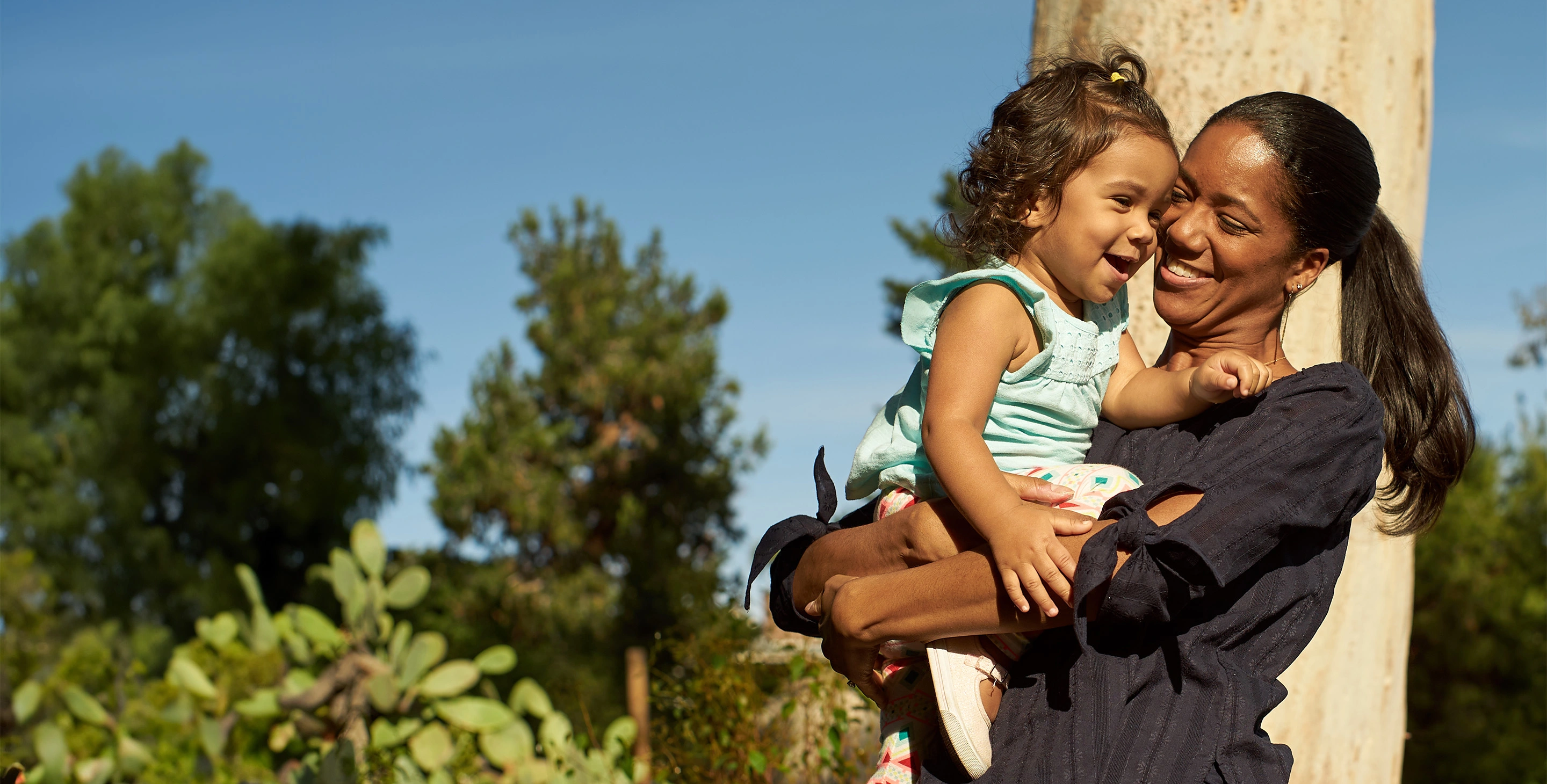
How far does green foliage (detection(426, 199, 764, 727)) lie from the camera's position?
18.2 meters

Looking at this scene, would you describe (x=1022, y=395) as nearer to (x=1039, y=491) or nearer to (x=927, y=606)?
(x=1039, y=491)

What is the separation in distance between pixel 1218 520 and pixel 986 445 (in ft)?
1.16

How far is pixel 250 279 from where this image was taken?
72.5 feet

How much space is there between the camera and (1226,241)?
1939mm

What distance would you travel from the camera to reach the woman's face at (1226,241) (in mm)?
Result: 1909

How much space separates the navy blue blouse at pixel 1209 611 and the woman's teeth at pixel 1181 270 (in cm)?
26

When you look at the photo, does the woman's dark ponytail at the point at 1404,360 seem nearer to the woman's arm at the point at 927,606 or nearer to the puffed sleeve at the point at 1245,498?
the puffed sleeve at the point at 1245,498

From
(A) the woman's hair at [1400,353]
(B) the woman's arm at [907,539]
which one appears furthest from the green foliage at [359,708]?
(A) the woman's hair at [1400,353]

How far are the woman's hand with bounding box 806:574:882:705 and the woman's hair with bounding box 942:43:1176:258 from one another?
68cm

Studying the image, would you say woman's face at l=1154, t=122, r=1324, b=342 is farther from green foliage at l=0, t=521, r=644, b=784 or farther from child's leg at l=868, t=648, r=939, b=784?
green foliage at l=0, t=521, r=644, b=784

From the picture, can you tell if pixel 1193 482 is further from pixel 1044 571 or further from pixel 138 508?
pixel 138 508

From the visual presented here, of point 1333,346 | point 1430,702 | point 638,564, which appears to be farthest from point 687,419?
point 1333,346

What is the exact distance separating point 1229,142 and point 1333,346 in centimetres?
207

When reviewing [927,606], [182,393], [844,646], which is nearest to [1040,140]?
[927,606]
